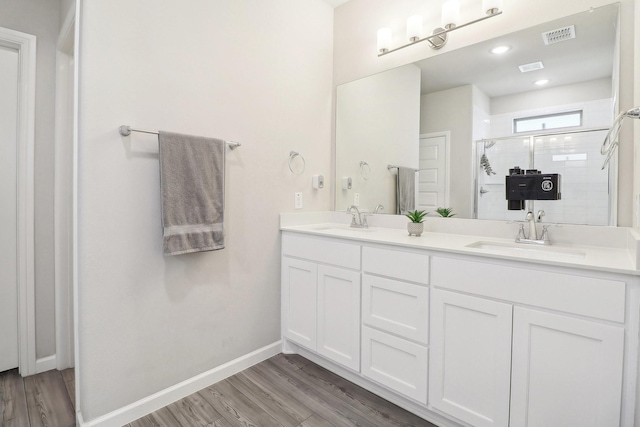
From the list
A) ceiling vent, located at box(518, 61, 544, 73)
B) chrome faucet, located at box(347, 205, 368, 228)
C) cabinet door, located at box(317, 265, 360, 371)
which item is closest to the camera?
ceiling vent, located at box(518, 61, 544, 73)

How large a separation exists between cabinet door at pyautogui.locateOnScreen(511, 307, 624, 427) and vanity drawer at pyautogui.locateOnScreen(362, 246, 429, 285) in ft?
1.34

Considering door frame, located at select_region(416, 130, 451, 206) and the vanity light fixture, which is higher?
the vanity light fixture

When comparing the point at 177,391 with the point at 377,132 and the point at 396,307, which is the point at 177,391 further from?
the point at 377,132

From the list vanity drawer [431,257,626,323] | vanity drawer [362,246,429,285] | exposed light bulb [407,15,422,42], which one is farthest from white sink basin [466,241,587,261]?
exposed light bulb [407,15,422,42]

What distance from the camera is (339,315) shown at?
74.9 inches

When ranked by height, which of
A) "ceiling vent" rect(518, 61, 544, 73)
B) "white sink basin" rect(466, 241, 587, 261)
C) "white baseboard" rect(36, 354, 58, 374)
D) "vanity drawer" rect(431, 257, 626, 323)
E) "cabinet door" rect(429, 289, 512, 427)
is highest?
"ceiling vent" rect(518, 61, 544, 73)

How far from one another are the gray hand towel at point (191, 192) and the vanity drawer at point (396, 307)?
85 cm

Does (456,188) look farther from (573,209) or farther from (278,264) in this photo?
(278,264)

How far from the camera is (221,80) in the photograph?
6.27ft

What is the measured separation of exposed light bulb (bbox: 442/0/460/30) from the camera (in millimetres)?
1898

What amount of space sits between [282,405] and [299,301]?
1.98 feet

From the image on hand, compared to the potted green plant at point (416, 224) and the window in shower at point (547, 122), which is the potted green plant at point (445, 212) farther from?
the window in shower at point (547, 122)

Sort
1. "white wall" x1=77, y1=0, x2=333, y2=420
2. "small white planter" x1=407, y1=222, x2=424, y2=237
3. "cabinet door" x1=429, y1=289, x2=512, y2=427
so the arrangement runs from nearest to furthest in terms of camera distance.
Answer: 1. "cabinet door" x1=429, y1=289, x2=512, y2=427
2. "white wall" x1=77, y1=0, x2=333, y2=420
3. "small white planter" x1=407, y1=222, x2=424, y2=237

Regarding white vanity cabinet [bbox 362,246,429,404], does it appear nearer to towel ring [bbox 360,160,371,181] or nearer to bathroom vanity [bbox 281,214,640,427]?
bathroom vanity [bbox 281,214,640,427]
